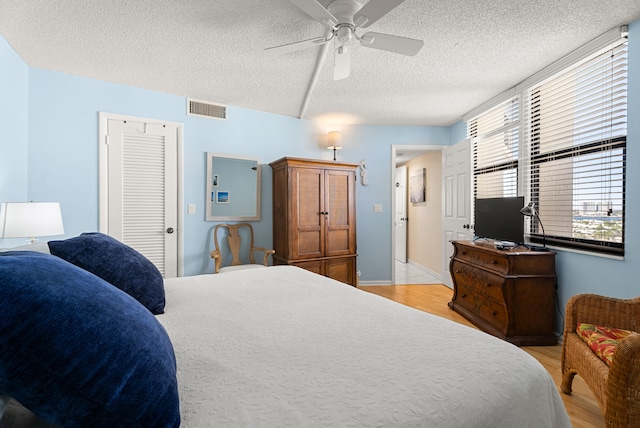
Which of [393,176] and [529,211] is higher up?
[393,176]

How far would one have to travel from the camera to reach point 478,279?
3.18 meters

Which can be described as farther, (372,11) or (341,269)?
(341,269)

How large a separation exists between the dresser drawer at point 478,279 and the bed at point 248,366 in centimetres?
198

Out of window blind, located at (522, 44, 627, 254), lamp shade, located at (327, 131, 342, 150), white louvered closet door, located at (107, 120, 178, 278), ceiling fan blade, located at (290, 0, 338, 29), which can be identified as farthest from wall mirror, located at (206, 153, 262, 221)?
window blind, located at (522, 44, 627, 254)

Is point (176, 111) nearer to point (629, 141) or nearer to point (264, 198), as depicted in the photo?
point (264, 198)

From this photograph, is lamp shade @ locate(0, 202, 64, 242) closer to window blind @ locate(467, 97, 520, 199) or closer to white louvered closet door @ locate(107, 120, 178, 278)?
white louvered closet door @ locate(107, 120, 178, 278)

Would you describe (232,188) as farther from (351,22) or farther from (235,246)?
(351,22)

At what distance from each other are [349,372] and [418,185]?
5.83 metres

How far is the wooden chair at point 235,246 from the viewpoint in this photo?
3.82 m

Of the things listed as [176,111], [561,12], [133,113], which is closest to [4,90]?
[133,113]

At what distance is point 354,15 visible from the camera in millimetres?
1920

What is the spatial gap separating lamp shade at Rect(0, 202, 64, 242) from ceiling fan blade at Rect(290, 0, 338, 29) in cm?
222

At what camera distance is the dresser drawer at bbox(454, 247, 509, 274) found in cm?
283

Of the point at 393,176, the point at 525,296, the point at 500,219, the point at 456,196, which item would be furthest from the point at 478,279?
the point at 393,176
